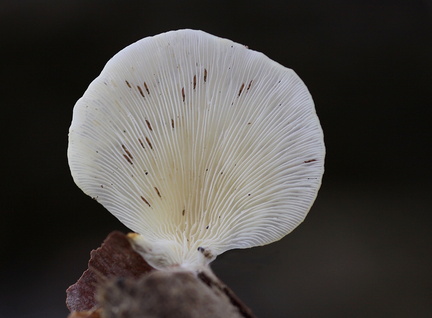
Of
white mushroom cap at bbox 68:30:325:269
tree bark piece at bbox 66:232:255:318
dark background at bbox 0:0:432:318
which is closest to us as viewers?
tree bark piece at bbox 66:232:255:318

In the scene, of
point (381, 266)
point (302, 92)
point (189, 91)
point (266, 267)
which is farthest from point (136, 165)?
point (381, 266)

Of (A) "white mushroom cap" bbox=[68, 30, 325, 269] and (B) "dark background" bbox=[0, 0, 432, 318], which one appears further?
(B) "dark background" bbox=[0, 0, 432, 318]

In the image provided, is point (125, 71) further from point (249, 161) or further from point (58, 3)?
point (58, 3)

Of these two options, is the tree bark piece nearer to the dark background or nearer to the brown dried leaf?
the brown dried leaf

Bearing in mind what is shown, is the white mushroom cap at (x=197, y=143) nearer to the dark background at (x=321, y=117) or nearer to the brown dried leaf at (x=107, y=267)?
the brown dried leaf at (x=107, y=267)

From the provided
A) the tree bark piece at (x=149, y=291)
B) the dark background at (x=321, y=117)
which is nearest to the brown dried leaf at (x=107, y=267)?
the tree bark piece at (x=149, y=291)

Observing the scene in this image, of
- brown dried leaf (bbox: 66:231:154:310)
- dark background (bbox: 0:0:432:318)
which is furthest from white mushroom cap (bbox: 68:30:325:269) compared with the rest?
dark background (bbox: 0:0:432:318)
